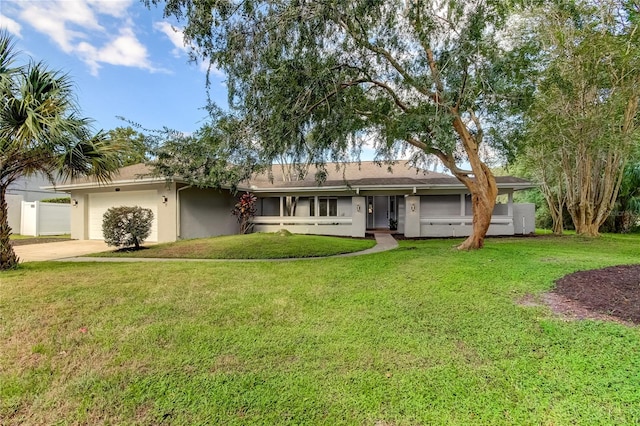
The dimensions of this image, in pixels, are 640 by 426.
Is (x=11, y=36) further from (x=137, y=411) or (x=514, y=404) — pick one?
(x=514, y=404)

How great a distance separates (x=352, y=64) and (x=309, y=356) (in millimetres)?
7486

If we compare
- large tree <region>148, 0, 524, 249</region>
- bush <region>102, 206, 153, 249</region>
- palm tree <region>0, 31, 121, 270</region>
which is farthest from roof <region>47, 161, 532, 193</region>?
palm tree <region>0, 31, 121, 270</region>

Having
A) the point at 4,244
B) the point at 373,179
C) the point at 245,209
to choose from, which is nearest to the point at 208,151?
the point at 4,244

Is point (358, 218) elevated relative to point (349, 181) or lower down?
lower down

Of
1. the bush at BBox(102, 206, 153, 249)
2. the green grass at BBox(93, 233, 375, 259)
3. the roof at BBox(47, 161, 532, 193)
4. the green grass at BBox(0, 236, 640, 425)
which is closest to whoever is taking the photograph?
the green grass at BBox(0, 236, 640, 425)

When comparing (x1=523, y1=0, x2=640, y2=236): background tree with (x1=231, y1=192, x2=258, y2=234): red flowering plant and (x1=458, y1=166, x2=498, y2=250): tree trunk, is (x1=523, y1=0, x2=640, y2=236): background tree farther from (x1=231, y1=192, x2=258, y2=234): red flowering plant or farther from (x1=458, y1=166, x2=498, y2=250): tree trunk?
(x1=231, y1=192, x2=258, y2=234): red flowering plant

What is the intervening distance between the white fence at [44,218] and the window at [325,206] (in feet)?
46.2

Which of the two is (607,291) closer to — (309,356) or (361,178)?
(309,356)

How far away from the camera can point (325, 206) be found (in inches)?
700

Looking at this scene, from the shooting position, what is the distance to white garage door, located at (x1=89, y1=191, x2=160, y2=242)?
558 inches

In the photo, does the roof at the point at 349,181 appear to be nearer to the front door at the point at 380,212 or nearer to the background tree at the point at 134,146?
the front door at the point at 380,212

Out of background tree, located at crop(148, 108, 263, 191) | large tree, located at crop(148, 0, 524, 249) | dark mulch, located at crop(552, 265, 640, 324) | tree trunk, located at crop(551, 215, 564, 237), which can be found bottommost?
dark mulch, located at crop(552, 265, 640, 324)

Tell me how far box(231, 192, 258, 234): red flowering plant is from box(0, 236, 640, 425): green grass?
31.9 ft

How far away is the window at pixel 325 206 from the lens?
17578 millimetres
